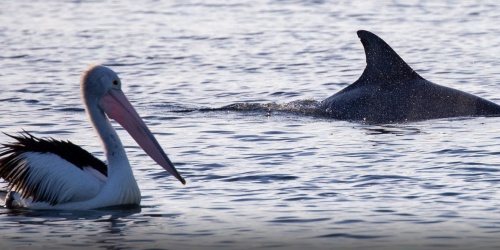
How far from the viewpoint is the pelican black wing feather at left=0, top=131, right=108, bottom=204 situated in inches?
447

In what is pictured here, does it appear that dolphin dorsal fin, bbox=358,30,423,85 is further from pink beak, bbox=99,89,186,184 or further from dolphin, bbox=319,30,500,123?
pink beak, bbox=99,89,186,184

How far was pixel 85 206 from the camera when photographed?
11.2 metres

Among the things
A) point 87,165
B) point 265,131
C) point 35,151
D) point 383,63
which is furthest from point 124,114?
point 383,63

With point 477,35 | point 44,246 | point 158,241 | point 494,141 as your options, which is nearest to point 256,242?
point 158,241

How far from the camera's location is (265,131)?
50.3 feet

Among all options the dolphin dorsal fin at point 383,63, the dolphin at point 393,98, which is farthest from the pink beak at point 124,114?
the dolphin dorsal fin at point 383,63

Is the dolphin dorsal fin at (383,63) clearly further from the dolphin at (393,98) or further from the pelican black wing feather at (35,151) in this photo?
the pelican black wing feather at (35,151)

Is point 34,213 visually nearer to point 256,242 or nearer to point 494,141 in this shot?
point 256,242

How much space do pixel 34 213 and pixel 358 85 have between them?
6.83 metres

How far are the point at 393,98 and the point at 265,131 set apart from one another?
2.14 m

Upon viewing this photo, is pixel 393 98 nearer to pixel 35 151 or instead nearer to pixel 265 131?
pixel 265 131

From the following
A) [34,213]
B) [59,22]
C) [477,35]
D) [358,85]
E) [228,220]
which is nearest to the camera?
[228,220]

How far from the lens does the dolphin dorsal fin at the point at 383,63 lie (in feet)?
54.2

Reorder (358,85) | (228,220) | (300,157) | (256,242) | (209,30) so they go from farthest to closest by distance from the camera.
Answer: (209,30)
(358,85)
(300,157)
(228,220)
(256,242)
